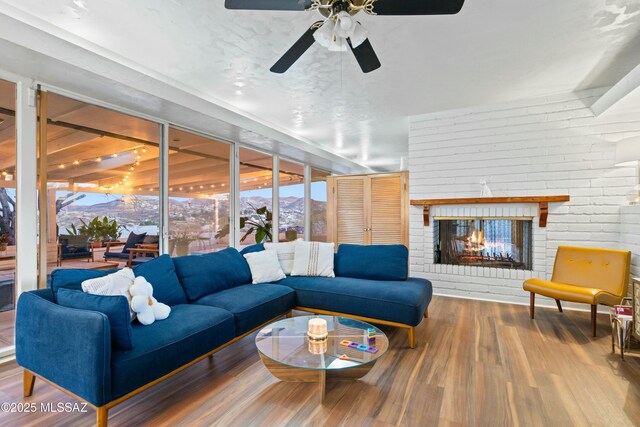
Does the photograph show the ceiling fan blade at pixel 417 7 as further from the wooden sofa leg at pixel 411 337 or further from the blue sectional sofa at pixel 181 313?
the wooden sofa leg at pixel 411 337

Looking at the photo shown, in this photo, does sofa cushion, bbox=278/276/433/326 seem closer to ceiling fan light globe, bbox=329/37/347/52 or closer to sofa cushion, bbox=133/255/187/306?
sofa cushion, bbox=133/255/187/306

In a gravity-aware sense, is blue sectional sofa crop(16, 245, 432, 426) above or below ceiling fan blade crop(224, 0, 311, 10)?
below

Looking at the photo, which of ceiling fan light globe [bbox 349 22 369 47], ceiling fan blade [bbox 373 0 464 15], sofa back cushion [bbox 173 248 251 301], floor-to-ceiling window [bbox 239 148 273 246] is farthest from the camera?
floor-to-ceiling window [bbox 239 148 273 246]

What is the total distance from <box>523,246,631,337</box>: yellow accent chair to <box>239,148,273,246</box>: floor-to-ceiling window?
400 cm

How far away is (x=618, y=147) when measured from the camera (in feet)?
10.5

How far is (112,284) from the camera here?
2092mm

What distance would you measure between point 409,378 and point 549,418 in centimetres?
79

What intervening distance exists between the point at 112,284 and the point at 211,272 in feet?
3.13

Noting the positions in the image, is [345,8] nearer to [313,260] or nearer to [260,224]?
[313,260]

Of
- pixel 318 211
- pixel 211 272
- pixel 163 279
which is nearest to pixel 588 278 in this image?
pixel 211 272

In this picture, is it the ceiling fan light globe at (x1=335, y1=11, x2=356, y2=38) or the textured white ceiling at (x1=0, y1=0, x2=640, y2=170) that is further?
the textured white ceiling at (x1=0, y1=0, x2=640, y2=170)

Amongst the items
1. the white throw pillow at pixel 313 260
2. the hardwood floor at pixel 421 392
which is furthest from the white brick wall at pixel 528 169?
the white throw pillow at pixel 313 260

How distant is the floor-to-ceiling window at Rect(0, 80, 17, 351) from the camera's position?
2568mm

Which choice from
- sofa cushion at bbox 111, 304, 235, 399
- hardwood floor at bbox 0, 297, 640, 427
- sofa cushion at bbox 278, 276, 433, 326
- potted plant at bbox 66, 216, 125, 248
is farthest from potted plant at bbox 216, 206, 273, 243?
sofa cushion at bbox 111, 304, 235, 399
